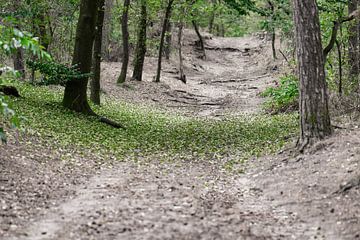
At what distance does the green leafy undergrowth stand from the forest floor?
95 centimetres

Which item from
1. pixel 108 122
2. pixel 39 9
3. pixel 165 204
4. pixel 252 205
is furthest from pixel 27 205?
pixel 39 9

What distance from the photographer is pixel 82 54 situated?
15312 millimetres

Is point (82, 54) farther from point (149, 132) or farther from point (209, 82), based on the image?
point (209, 82)

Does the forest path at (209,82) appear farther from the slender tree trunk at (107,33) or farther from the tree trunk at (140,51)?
the slender tree trunk at (107,33)

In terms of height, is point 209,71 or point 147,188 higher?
point 209,71

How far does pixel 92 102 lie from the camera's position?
60.6 ft

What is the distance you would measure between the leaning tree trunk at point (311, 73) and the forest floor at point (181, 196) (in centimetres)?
40

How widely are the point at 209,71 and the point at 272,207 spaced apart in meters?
34.1

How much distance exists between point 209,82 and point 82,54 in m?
19.9

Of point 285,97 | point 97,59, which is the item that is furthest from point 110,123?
point 285,97

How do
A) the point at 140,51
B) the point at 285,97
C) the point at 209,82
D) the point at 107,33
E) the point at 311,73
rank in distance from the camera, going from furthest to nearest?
1. the point at 209,82
2. the point at 107,33
3. the point at 140,51
4. the point at 285,97
5. the point at 311,73

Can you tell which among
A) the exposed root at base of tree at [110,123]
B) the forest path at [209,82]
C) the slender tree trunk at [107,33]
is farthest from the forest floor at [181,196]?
the slender tree trunk at [107,33]

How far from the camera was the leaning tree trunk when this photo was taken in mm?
10016

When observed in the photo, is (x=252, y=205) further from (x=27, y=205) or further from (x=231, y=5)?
(x=231, y=5)
